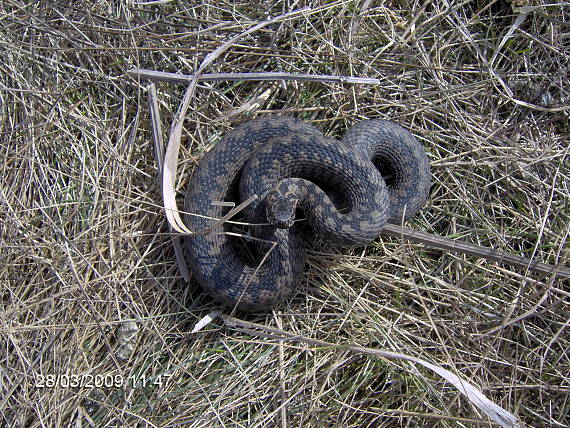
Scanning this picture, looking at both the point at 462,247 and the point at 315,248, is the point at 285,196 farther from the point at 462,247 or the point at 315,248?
the point at 462,247

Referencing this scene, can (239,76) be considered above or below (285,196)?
above

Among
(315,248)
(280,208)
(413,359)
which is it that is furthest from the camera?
(315,248)

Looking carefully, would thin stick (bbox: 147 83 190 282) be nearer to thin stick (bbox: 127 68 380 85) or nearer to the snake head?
thin stick (bbox: 127 68 380 85)

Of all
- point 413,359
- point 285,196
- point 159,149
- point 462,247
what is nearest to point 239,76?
point 159,149

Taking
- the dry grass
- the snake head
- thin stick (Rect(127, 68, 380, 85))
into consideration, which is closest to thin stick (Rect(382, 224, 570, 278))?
the dry grass
